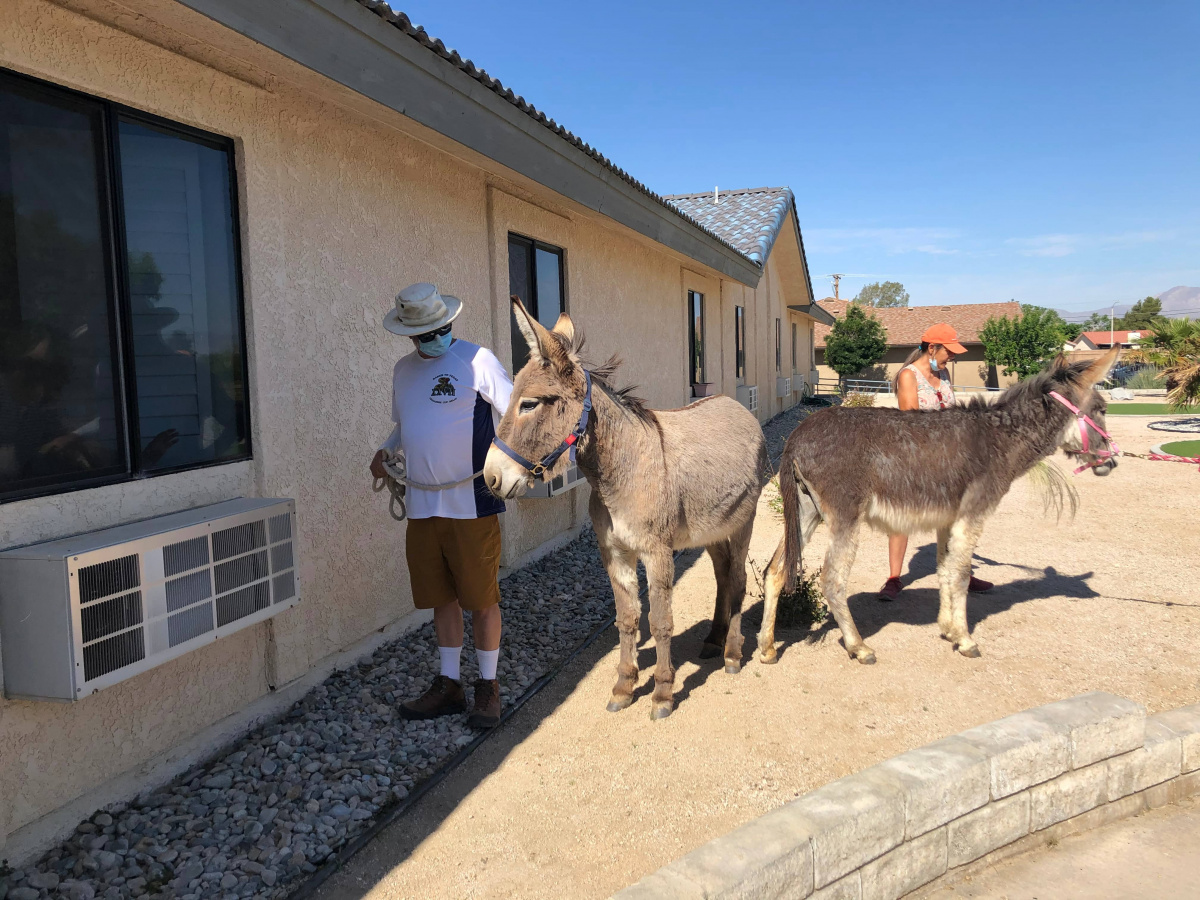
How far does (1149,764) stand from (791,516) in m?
2.23

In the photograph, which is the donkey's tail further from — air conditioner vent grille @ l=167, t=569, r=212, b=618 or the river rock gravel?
air conditioner vent grille @ l=167, t=569, r=212, b=618

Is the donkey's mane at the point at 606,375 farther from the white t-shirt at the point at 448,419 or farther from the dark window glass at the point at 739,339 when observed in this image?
the dark window glass at the point at 739,339

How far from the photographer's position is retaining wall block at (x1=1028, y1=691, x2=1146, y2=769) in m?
3.02

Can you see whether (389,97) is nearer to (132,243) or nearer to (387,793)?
(132,243)

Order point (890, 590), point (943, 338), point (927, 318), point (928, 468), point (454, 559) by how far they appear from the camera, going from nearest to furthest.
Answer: point (454, 559) → point (928, 468) → point (943, 338) → point (890, 590) → point (927, 318)

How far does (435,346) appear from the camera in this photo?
3.78 metres

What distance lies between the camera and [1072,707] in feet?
10.4

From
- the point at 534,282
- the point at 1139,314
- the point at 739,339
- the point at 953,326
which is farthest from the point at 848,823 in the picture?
the point at 1139,314

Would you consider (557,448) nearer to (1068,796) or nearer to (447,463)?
(447,463)

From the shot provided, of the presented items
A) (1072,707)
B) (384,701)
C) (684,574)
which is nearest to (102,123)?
(384,701)

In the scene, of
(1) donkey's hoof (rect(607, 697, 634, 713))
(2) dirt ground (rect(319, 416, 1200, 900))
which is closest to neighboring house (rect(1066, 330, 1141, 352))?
(2) dirt ground (rect(319, 416, 1200, 900))

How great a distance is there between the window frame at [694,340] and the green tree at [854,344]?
29.8 metres

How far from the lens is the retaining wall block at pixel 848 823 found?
2438 millimetres

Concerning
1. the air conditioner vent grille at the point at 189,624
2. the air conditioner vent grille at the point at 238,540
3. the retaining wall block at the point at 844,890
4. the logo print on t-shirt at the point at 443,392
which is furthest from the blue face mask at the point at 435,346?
the retaining wall block at the point at 844,890
